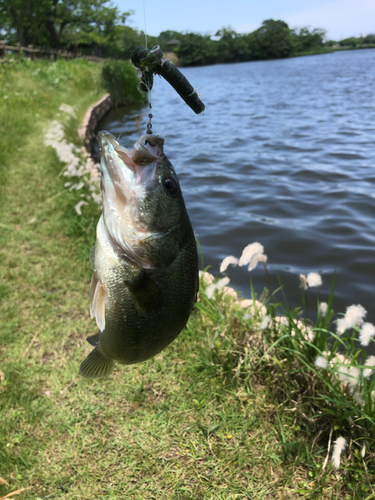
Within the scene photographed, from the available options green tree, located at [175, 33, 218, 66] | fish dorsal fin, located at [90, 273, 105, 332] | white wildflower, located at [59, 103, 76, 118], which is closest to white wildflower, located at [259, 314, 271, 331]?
fish dorsal fin, located at [90, 273, 105, 332]

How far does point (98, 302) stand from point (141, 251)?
25 cm

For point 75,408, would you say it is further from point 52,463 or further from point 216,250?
point 216,250

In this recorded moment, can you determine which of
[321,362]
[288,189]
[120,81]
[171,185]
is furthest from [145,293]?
[120,81]

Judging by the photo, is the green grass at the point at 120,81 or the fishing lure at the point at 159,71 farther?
the green grass at the point at 120,81

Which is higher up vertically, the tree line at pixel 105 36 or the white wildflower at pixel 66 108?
the tree line at pixel 105 36

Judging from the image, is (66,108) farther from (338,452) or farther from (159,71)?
(338,452)

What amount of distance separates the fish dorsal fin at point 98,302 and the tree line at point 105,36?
6.74 ft

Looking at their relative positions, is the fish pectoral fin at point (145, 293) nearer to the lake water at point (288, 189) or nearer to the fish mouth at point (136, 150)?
the fish mouth at point (136, 150)

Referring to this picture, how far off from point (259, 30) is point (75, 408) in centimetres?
10507

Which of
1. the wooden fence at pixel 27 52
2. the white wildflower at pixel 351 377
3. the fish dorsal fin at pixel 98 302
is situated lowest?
the white wildflower at pixel 351 377

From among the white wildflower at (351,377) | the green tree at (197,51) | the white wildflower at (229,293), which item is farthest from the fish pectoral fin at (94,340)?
the green tree at (197,51)

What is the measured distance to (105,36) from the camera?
50938mm

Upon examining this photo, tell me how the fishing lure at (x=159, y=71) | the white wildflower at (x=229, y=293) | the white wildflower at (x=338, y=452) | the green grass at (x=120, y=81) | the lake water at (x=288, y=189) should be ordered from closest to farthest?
the fishing lure at (x=159, y=71) < the white wildflower at (x=338, y=452) < the white wildflower at (x=229, y=293) < the lake water at (x=288, y=189) < the green grass at (x=120, y=81)

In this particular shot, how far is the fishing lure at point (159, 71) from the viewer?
3.57 feet
